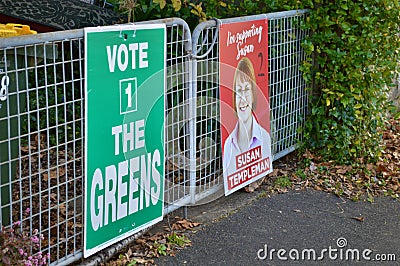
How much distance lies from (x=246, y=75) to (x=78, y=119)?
5.91 ft

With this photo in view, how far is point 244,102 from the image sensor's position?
4.93 m

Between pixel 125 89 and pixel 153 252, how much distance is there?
113 centimetres

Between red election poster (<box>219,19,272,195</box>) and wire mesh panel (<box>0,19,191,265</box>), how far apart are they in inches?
15.7

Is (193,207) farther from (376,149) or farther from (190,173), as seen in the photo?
(376,149)

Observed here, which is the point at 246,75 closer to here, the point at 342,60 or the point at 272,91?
the point at 272,91

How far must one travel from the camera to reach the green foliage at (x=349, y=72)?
559 cm

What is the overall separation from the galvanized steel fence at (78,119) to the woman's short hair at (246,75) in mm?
221

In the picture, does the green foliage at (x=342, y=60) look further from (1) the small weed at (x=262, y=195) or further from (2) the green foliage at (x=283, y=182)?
(1) the small weed at (x=262, y=195)

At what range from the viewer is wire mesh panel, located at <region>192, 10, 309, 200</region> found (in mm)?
4525

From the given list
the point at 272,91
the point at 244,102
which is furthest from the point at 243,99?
the point at 272,91

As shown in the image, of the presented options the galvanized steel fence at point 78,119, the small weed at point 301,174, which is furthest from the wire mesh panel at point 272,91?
the small weed at point 301,174

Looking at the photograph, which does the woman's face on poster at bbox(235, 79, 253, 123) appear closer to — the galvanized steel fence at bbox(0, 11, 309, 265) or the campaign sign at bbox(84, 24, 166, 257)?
the galvanized steel fence at bbox(0, 11, 309, 265)

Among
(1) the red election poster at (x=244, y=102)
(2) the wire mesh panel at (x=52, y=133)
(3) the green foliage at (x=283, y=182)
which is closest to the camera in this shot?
(2) the wire mesh panel at (x=52, y=133)

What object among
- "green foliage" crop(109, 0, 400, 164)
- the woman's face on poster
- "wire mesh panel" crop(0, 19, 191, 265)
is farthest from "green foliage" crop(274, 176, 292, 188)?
"wire mesh panel" crop(0, 19, 191, 265)
